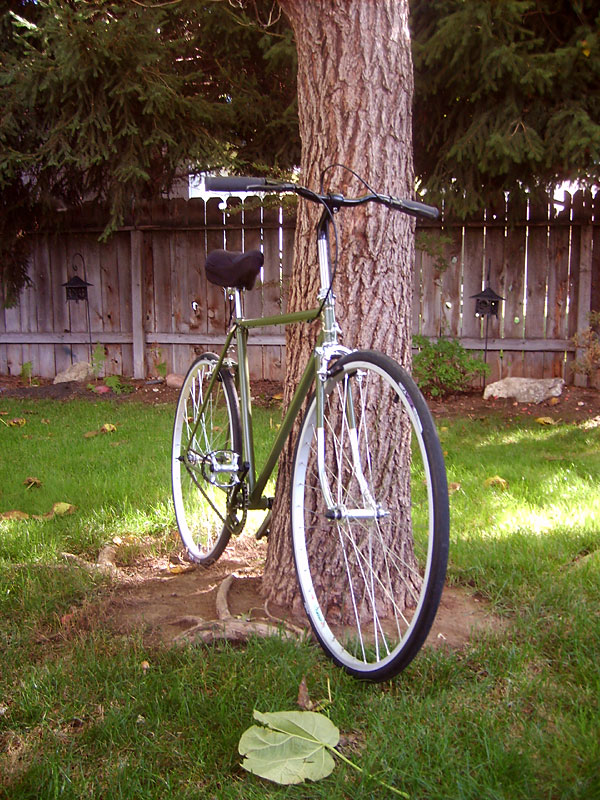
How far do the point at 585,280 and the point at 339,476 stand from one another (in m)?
5.93

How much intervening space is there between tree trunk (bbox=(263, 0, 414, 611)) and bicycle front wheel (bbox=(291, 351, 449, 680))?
6.8 inches

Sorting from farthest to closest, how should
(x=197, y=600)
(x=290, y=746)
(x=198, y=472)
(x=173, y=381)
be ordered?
(x=173, y=381) < (x=198, y=472) < (x=197, y=600) < (x=290, y=746)

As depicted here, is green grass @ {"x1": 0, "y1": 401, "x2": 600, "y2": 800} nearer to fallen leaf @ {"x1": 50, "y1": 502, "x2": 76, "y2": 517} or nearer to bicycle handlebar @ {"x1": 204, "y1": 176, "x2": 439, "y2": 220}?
fallen leaf @ {"x1": 50, "y1": 502, "x2": 76, "y2": 517}

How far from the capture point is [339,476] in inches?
84.9

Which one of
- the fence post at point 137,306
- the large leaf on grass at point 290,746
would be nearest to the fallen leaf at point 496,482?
A: the large leaf on grass at point 290,746

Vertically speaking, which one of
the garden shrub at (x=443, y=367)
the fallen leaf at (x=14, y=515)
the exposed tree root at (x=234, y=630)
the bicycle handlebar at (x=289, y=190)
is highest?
the bicycle handlebar at (x=289, y=190)

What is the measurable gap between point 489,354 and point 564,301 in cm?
92

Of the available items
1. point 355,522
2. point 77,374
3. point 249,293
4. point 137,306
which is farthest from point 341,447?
point 77,374

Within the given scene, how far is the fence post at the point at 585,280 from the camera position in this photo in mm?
7211

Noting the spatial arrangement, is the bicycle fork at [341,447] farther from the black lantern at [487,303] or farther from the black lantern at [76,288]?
the black lantern at [76,288]

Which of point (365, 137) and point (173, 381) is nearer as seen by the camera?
point (365, 137)

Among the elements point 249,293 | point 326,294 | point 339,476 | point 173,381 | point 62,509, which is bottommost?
point 62,509

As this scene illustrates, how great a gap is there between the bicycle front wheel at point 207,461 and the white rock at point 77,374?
207 inches

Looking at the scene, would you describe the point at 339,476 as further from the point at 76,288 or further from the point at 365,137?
the point at 76,288
